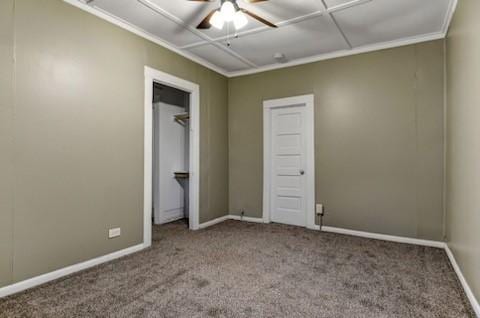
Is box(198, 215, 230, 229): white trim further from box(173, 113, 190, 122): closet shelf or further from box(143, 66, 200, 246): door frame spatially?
box(173, 113, 190, 122): closet shelf

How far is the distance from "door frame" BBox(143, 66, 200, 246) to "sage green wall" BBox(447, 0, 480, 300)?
10.9 ft

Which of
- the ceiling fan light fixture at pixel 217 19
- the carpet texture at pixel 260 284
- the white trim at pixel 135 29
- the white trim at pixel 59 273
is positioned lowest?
the carpet texture at pixel 260 284

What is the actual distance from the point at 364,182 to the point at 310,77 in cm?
186

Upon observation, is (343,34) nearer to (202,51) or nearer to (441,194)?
(202,51)

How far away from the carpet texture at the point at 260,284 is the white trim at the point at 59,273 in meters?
0.09

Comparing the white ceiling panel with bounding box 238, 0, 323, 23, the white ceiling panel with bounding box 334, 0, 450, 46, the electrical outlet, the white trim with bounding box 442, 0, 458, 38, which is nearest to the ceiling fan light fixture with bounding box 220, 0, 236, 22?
the white ceiling panel with bounding box 238, 0, 323, 23

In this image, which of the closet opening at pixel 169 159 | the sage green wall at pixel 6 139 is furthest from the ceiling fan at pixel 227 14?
the closet opening at pixel 169 159

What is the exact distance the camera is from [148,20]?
3.29 metres

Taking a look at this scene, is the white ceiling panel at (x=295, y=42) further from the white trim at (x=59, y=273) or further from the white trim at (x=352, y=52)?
the white trim at (x=59, y=273)

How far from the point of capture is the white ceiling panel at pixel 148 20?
2959mm

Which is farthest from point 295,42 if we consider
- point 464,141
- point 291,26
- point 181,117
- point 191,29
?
point 181,117

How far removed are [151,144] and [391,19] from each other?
329 centimetres

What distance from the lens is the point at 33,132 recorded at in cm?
254

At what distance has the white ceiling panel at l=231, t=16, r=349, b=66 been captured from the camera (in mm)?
3475
